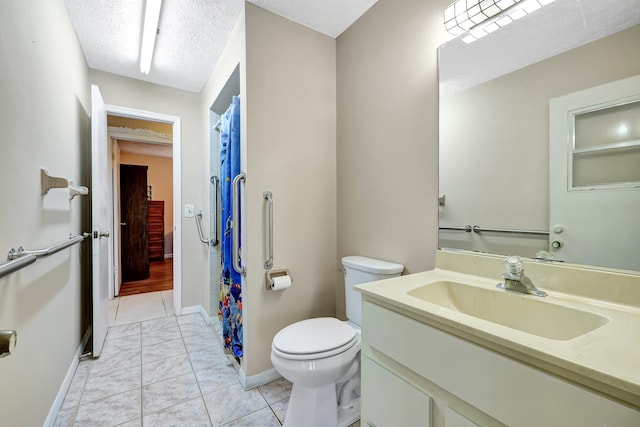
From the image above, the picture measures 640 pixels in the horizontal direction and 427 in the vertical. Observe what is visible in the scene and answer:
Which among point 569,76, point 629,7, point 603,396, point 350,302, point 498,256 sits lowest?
point 350,302

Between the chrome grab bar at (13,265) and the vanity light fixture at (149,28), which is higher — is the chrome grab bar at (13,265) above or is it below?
below

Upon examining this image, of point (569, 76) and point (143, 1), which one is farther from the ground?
point (143, 1)

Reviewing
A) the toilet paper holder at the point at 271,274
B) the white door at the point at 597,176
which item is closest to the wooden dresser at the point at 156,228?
the toilet paper holder at the point at 271,274

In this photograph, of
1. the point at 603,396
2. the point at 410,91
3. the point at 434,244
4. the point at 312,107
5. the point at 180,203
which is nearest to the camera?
the point at 603,396

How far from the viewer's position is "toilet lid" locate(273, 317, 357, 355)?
124 centimetres

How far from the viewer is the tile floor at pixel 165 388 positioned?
→ 143 cm

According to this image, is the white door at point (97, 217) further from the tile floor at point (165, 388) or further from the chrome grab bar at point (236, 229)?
the chrome grab bar at point (236, 229)

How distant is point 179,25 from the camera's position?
187 centimetres

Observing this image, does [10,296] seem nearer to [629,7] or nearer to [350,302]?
[350,302]

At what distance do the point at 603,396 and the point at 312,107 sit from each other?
1886mm

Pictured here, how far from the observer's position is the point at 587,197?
0.92 metres

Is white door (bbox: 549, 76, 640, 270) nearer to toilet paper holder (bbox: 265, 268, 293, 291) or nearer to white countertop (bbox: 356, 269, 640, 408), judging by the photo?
white countertop (bbox: 356, 269, 640, 408)

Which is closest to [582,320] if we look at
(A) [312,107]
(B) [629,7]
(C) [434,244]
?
(C) [434,244]

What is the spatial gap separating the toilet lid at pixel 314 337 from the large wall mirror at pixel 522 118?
2.22 feet
